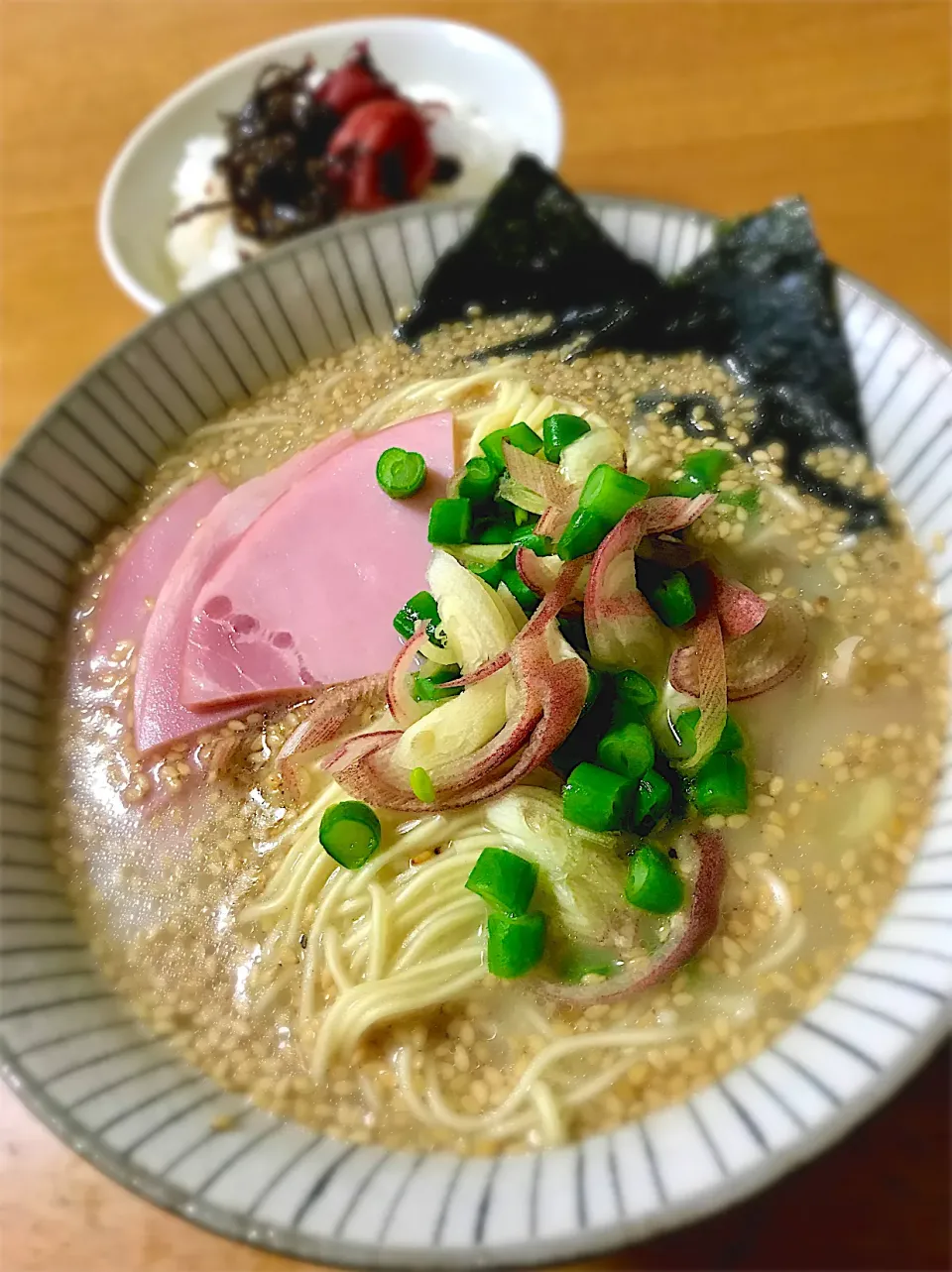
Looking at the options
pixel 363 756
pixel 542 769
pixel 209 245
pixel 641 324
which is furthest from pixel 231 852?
pixel 209 245

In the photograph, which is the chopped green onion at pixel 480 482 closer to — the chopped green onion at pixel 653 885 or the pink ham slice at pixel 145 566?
the pink ham slice at pixel 145 566

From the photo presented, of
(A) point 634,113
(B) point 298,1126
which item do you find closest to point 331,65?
(A) point 634,113

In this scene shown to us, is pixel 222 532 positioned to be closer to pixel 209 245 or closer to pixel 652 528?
pixel 652 528

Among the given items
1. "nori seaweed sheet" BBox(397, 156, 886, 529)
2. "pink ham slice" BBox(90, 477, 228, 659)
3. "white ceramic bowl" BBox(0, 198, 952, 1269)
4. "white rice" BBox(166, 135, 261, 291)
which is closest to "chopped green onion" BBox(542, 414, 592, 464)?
"nori seaweed sheet" BBox(397, 156, 886, 529)

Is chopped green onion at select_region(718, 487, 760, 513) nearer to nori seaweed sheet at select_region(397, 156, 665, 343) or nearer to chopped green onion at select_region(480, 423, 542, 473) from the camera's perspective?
chopped green onion at select_region(480, 423, 542, 473)

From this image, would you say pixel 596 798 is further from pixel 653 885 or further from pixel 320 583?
pixel 320 583

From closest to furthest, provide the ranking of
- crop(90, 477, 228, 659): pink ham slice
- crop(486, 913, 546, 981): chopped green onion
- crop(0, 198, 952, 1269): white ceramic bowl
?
1. crop(0, 198, 952, 1269): white ceramic bowl
2. crop(486, 913, 546, 981): chopped green onion
3. crop(90, 477, 228, 659): pink ham slice

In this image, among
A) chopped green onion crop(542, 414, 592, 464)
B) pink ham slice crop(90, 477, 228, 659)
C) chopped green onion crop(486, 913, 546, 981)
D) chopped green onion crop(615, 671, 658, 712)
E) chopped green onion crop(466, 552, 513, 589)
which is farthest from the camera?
pink ham slice crop(90, 477, 228, 659)

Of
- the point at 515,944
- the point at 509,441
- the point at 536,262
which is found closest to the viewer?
the point at 515,944
